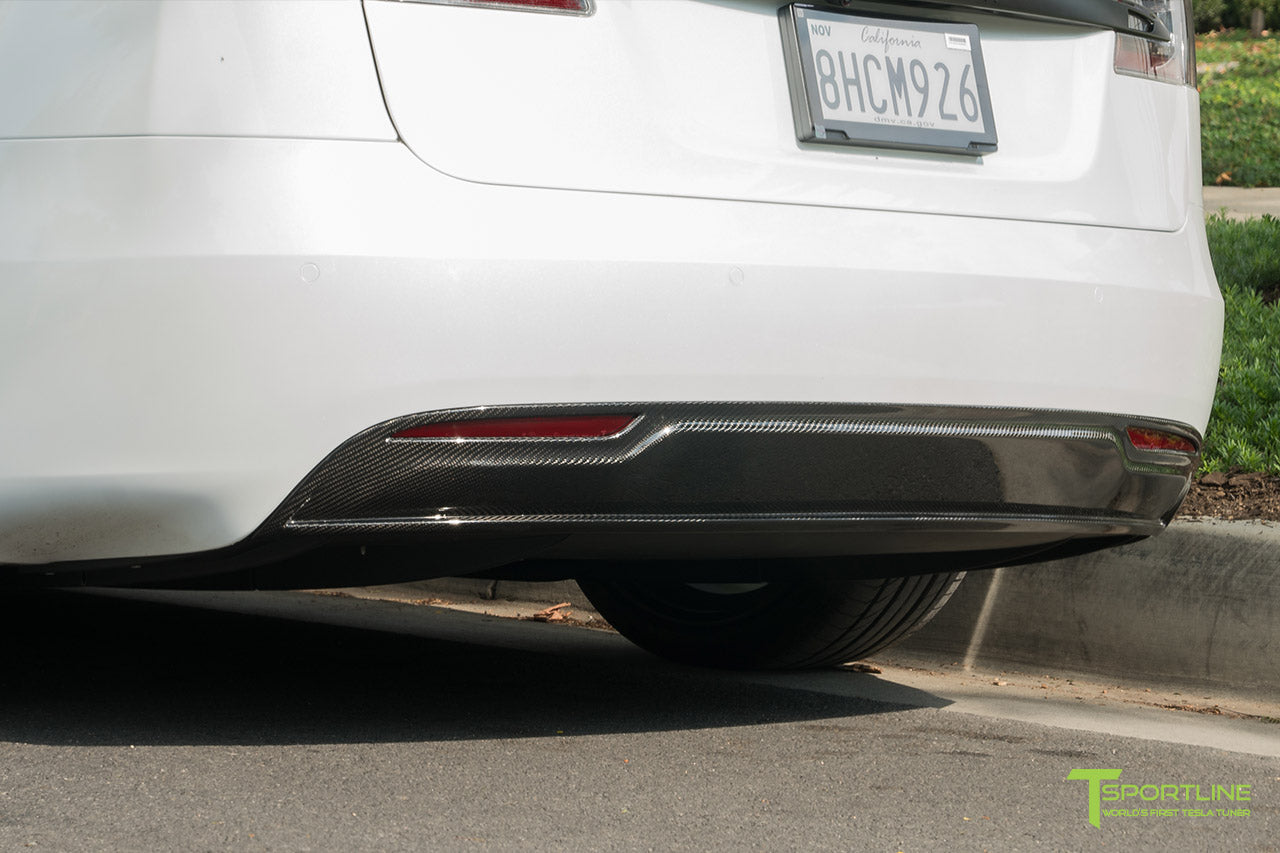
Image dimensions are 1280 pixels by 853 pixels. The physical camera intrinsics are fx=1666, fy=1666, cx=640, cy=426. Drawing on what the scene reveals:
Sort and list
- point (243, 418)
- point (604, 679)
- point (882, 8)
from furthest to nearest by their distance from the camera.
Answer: point (604, 679)
point (882, 8)
point (243, 418)

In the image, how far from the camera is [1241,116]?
13469 millimetres

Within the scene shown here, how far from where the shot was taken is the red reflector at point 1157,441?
2.67m

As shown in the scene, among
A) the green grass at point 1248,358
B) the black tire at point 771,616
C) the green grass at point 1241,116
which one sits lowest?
the green grass at point 1241,116

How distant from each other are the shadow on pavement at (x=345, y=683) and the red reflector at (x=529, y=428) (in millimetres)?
701

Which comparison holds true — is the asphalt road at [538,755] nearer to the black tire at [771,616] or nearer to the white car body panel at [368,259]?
the black tire at [771,616]

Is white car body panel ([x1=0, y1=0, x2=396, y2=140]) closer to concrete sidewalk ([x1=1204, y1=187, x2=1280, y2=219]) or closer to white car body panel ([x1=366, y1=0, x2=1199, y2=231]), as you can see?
white car body panel ([x1=366, y1=0, x2=1199, y2=231])

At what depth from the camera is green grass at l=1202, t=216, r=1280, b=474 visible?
4020mm

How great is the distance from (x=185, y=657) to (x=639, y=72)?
1.75 m

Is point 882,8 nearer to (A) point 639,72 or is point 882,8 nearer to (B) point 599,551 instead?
(A) point 639,72

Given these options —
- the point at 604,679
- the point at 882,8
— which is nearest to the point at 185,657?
the point at 604,679

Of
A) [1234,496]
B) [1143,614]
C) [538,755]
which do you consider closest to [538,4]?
[538,755]

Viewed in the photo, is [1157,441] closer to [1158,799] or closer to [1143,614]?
[1158,799]

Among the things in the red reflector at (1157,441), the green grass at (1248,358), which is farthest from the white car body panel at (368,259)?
the green grass at (1248,358)

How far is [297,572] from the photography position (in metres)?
2.41
